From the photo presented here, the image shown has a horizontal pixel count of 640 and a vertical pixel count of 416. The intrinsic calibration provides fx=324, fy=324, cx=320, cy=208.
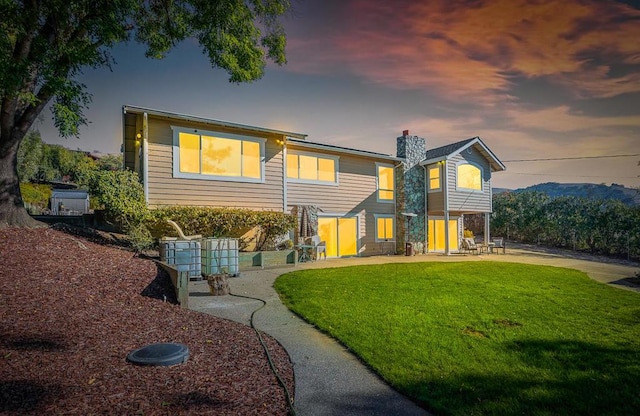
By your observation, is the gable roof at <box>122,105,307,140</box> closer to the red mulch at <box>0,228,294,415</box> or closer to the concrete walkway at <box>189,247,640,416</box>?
the red mulch at <box>0,228,294,415</box>

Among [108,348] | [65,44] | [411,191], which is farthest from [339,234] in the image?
[108,348]

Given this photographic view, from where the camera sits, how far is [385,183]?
1853cm

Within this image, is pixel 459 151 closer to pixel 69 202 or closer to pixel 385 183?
pixel 385 183

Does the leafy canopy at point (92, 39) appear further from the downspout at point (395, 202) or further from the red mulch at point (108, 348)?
the downspout at point (395, 202)

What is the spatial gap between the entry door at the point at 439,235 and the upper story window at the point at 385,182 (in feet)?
11.0

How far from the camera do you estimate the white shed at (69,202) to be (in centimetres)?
2361

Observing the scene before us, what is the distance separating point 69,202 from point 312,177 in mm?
20776

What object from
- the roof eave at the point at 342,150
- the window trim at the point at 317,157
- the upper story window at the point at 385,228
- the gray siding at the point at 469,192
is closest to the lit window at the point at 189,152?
the window trim at the point at 317,157

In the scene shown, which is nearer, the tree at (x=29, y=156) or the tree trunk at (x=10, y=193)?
the tree trunk at (x=10, y=193)

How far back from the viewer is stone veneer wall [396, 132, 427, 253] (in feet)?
61.0

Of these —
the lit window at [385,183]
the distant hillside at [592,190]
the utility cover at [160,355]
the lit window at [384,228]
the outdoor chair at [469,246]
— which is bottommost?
the outdoor chair at [469,246]

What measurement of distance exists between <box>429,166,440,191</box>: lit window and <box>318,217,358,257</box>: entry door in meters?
5.47

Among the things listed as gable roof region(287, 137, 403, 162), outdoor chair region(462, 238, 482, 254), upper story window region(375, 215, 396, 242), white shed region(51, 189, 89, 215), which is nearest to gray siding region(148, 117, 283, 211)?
gable roof region(287, 137, 403, 162)

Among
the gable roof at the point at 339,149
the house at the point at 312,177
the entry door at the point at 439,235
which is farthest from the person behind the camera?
the entry door at the point at 439,235
